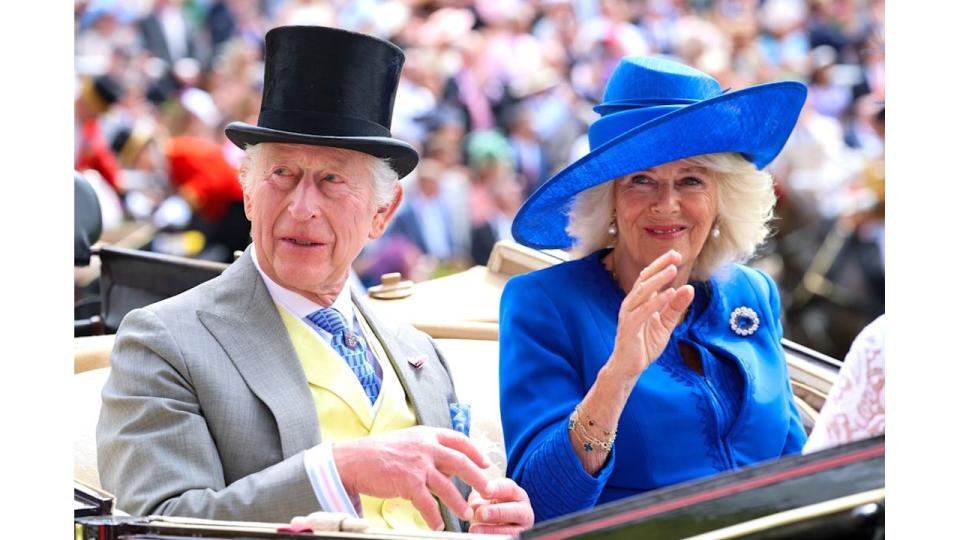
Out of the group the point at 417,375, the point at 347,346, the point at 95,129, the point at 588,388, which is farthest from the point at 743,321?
the point at 95,129

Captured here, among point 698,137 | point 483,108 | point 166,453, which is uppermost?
point 483,108

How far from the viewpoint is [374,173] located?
205 cm

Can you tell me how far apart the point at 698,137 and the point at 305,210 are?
2.01 ft

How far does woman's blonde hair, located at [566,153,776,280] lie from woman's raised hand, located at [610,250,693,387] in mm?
339

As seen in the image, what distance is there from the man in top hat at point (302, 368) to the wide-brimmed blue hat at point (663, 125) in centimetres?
29

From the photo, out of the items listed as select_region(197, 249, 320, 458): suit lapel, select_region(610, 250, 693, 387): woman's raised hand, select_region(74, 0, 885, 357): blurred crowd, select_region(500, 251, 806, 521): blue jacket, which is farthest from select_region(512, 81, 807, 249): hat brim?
select_region(74, 0, 885, 357): blurred crowd

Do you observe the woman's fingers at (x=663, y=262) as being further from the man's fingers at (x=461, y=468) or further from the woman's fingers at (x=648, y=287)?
the man's fingers at (x=461, y=468)

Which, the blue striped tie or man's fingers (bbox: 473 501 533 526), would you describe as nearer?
man's fingers (bbox: 473 501 533 526)

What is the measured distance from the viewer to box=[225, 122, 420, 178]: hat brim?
6.38 feet

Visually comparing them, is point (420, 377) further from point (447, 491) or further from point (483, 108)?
point (483, 108)

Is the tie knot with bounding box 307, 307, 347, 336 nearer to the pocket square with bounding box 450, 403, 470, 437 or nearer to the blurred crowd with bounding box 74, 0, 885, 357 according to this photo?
the pocket square with bounding box 450, 403, 470, 437

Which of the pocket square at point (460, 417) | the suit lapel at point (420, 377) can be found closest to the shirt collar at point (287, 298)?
the suit lapel at point (420, 377)
